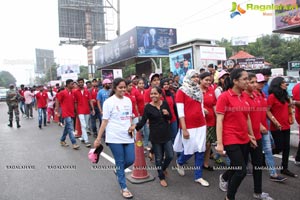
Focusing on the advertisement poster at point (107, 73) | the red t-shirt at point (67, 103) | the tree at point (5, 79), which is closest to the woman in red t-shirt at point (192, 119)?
the red t-shirt at point (67, 103)

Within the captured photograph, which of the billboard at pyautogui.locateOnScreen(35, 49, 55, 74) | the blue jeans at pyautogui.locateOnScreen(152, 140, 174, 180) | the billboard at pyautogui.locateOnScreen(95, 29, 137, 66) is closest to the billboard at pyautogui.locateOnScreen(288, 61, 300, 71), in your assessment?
Answer: the billboard at pyautogui.locateOnScreen(95, 29, 137, 66)

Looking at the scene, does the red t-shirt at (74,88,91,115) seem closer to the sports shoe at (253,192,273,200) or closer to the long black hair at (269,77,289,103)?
the long black hair at (269,77,289,103)

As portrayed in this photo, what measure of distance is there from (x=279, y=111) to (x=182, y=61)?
9.26m

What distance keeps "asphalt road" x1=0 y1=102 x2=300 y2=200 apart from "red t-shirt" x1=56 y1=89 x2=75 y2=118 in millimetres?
1035

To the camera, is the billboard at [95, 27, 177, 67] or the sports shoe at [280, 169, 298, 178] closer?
the sports shoe at [280, 169, 298, 178]

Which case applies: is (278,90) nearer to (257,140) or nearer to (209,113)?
(257,140)

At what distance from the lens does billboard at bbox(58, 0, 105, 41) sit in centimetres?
3625

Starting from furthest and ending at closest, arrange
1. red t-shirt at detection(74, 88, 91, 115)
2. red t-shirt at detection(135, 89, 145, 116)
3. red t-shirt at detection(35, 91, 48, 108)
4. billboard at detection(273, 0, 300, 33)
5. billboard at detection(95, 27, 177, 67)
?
billboard at detection(95, 27, 177, 67) < red t-shirt at detection(35, 91, 48, 108) < billboard at detection(273, 0, 300, 33) < red t-shirt at detection(74, 88, 91, 115) < red t-shirt at detection(135, 89, 145, 116)

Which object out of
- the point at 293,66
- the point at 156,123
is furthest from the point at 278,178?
the point at 293,66

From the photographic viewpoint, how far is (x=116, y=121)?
13.3ft

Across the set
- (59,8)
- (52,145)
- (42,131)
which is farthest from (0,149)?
(59,8)

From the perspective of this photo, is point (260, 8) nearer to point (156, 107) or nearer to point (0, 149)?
point (156, 107)

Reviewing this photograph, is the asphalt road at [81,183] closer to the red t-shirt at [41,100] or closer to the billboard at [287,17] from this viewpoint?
the billboard at [287,17]

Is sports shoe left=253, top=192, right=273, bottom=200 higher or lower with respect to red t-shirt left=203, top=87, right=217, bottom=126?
lower
